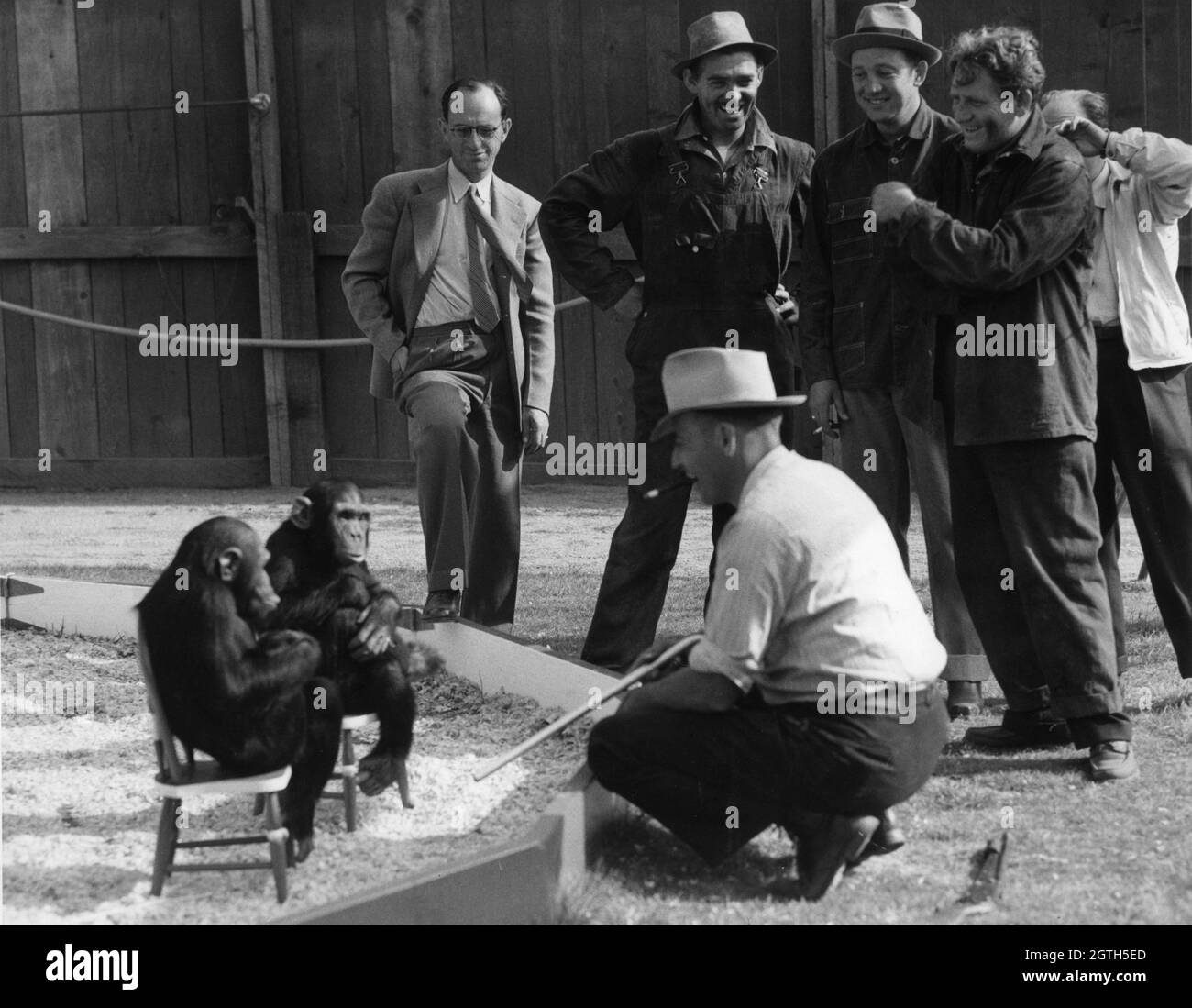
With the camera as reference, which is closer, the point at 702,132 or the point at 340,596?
the point at 340,596

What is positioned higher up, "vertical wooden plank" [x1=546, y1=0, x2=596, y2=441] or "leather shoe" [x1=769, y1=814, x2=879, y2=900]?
"vertical wooden plank" [x1=546, y1=0, x2=596, y2=441]

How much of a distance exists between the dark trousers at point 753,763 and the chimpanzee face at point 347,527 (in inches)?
33.0

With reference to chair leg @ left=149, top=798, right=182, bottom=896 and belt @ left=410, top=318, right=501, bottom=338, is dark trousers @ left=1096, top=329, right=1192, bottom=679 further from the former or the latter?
chair leg @ left=149, top=798, right=182, bottom=896

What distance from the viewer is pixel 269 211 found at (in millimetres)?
12031

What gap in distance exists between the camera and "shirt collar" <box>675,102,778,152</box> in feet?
21.9

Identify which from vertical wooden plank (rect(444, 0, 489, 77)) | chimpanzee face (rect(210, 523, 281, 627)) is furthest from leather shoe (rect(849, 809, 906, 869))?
vertical wooden plank (rect(444, 0, 489, 77))

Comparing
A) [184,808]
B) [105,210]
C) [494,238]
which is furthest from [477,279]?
[105,210]

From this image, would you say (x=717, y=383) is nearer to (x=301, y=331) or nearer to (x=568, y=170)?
(x=568, y=170)

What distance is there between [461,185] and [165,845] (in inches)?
136

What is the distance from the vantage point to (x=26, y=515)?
11.2 meters

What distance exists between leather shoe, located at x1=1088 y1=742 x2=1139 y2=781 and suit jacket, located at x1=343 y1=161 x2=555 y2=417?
2.74 metres

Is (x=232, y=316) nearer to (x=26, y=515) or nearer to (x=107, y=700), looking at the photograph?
(x=26, y=515)

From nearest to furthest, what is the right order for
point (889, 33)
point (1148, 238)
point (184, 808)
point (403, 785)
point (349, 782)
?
point (349, 782) → point (403, 785) → point (184, 808) → point (889, 33) → point (1148, 238)
